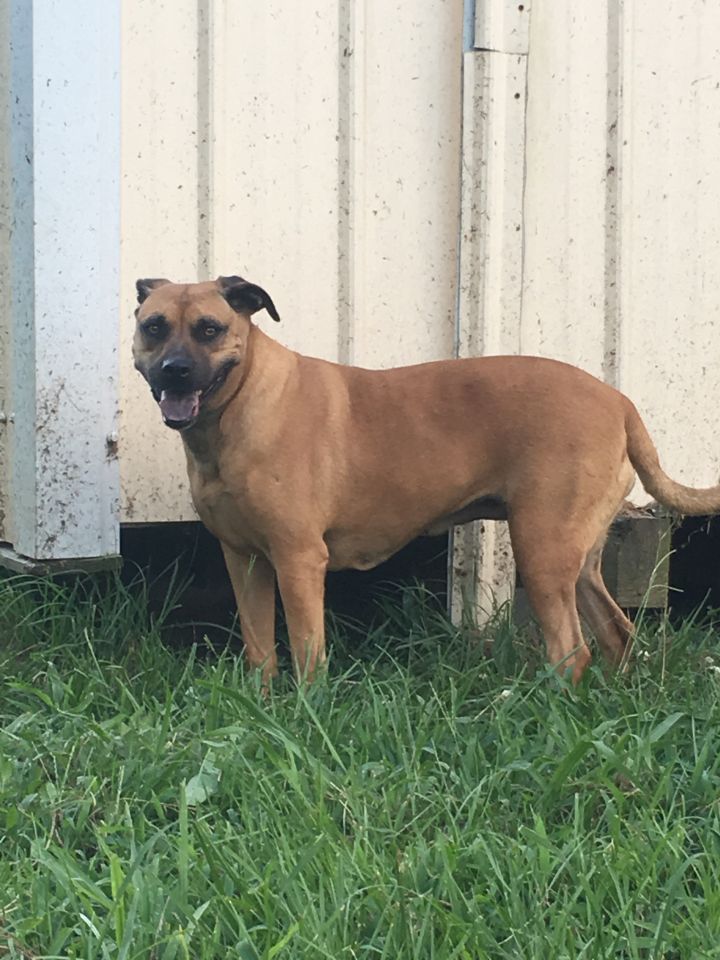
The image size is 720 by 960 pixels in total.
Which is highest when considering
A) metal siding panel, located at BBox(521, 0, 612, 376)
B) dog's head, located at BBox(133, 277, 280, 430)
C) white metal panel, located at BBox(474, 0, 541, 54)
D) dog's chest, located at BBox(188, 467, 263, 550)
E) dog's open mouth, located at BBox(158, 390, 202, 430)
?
white metal panel, located at BBox(474, 0, 541, 54)

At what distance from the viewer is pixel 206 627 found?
16.8 ft

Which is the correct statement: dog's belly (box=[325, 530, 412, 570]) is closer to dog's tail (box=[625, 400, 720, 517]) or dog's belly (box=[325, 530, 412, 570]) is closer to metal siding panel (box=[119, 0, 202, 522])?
metal siding panel (box=[119, 0, 202, 522])

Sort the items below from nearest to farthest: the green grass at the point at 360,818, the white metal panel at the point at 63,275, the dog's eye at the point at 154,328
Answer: the green grass at the point at 360,818
the dog's eye at the point at 154,328
the white metal panel at the point at 63,275

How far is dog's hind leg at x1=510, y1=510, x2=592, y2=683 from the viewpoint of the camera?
4195 millimetres

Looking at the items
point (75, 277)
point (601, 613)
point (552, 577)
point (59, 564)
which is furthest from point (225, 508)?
point (601, 613)

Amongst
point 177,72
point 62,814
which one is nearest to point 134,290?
point 177,72

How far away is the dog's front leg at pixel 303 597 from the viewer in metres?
4.07

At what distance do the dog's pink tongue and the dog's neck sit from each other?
15 cm

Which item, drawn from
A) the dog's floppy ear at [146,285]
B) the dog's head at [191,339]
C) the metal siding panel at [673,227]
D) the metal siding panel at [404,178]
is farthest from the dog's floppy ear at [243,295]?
the metal siding panel at [673,227]

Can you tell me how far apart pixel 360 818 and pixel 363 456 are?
1711 mm

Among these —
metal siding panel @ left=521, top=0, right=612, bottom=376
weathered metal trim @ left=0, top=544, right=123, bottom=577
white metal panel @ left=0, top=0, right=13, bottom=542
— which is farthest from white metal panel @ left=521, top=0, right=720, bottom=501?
white metal panel @ left=0, top=0, right=13, bottom=542

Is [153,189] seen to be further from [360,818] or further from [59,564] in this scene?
[360,818]

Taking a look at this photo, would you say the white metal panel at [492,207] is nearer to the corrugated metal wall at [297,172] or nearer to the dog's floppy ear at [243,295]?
the corrugated metal wall at [297,172]

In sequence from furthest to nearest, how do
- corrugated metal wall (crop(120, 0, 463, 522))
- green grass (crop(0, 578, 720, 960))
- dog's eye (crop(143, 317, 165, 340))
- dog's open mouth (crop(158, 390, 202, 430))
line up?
corrugated metal wall (crop(120, 0, 463, 522)) < dog's eye (crop(143, 317, 165, 340)) < dog's open mouth (crop(158, 390, 202, 430)) < green grass (crop(0, 578, 720, 960))
